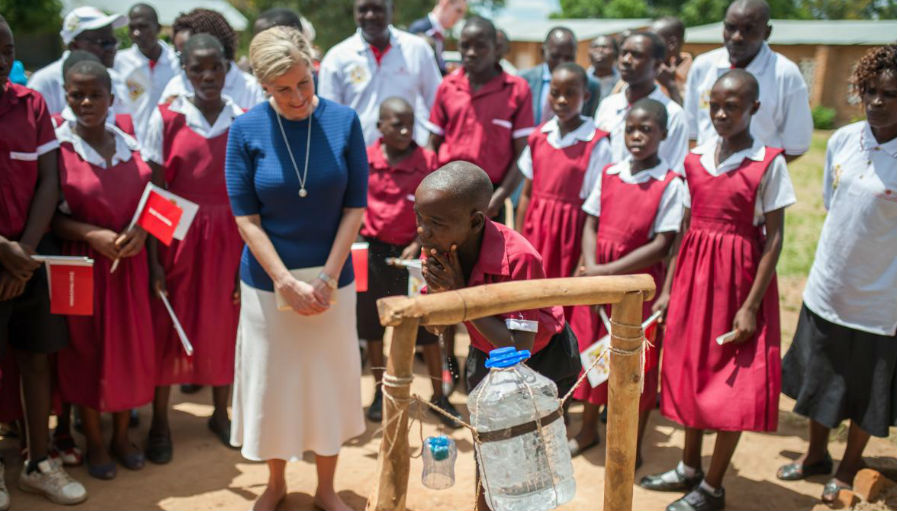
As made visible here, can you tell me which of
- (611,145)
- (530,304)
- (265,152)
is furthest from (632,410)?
(611,145)

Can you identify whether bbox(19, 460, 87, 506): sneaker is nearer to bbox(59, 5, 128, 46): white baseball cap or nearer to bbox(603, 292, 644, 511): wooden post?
bbox(603, 292, 644, 511): wooden post

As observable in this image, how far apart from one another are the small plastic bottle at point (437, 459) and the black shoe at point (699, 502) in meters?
2.09

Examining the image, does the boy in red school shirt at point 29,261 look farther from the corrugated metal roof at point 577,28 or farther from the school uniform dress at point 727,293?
the corrugated metal roof at point 577,28

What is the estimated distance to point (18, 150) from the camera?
143 inches

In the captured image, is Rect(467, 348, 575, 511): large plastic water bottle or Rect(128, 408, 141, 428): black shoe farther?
Rect(128, 408, 141, 428): black shoe

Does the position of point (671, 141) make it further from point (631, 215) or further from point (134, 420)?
point (134, 420)

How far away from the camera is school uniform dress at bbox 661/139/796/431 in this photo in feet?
12.0

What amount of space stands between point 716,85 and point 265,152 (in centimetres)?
210

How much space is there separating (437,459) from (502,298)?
1.56 feet

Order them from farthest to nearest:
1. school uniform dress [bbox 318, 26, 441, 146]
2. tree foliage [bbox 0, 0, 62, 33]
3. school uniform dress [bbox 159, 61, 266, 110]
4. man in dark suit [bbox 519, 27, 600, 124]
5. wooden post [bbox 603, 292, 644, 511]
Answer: tree foliage [bbox 0, 0, 62, 33], man in dark suit [bbox 519, 27, 600, 124], school uniform dress [bbox 318, 26, 441, 146], school uniform dress [bbox 159, 61, 266, 110], wooden post [bbox 603, 292, 644, 511]

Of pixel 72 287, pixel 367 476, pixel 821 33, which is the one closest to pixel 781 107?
pixel 367 476

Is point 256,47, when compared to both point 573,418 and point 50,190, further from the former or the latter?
point 573,418

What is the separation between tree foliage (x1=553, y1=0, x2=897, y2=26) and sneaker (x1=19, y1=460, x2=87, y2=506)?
3513 centimetres

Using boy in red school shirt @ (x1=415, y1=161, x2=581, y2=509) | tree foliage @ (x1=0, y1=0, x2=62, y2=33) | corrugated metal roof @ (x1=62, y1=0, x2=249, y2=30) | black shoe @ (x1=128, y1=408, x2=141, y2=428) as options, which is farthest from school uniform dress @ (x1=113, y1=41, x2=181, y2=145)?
corrugated metal roof @ (x1=62, y1=0, x2=249, y2=30)
